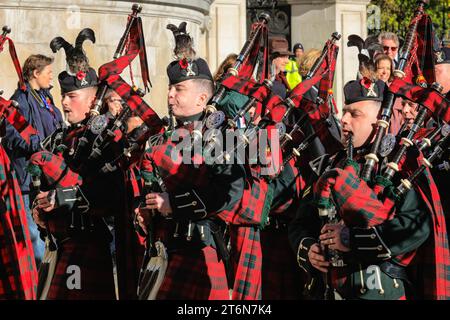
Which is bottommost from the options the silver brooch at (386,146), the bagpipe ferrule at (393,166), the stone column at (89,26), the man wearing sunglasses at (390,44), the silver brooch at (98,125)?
the bagpipe ferrule at (393,166)

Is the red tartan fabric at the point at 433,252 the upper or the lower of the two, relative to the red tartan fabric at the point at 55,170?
lower

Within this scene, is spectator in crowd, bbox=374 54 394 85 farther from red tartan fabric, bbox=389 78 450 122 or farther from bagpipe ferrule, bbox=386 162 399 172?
bagpipe ferrule, bbox=386 162 399 172

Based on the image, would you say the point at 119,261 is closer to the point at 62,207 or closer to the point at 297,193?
the point at 62,207

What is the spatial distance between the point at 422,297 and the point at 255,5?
41.7ft

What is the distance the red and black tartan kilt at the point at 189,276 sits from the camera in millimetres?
6078

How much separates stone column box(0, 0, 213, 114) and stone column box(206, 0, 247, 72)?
333 centimetres

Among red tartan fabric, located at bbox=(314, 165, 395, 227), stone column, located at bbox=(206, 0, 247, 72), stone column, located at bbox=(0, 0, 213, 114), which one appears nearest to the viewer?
red tartan fabric, located at bbox=(314, 165, 395, 227)

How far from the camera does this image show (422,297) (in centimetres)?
536

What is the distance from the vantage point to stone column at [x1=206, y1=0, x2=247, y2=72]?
15.0 m

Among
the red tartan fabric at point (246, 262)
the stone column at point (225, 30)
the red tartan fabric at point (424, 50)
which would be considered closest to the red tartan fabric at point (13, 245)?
the red tartan fabric at point (246, 262)

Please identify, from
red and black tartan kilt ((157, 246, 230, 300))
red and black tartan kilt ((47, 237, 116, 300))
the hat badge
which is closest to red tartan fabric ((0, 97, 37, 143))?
red and black tartan kilt ((47, 237, 116, 300))

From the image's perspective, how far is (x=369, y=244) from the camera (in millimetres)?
5199

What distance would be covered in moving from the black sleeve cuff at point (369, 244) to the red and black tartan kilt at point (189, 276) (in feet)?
3.71

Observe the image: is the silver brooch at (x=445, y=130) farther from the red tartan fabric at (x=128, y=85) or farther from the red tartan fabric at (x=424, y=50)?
the red tartan fabric at (x=128, y=85)
